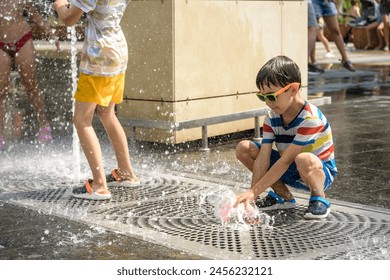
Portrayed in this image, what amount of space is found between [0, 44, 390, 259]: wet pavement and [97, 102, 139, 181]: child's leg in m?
0.45

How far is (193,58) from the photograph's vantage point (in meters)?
8.34

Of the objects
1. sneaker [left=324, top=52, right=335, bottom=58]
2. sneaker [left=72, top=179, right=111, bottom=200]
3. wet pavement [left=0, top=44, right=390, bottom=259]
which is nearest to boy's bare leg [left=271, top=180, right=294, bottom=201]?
wet pavement [left=0, top=44, right=390, bottom=259]

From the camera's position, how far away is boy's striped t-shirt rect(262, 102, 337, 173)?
5.43 meters

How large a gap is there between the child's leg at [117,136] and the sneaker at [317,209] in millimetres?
1557

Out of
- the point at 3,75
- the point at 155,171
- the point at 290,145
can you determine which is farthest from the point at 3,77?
the point at 290,145

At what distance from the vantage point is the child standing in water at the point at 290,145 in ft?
17.7

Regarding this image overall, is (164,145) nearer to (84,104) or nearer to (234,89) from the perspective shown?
(234,89)

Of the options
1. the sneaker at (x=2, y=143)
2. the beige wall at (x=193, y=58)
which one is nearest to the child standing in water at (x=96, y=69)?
the beige wall at (x=193, y=58)

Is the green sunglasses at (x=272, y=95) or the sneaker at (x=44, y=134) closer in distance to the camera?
the green sunglasses at (x=272, y=95)

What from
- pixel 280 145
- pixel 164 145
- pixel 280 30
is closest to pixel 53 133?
pixel 164 145

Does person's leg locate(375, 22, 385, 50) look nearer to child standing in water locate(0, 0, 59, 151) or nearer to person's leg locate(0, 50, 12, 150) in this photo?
child standing in water locate(0, 0, 59, 151)

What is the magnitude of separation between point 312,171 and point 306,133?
0.75 ft

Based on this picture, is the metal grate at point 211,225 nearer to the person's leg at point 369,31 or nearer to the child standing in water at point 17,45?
the child standing in water at point 17,45
